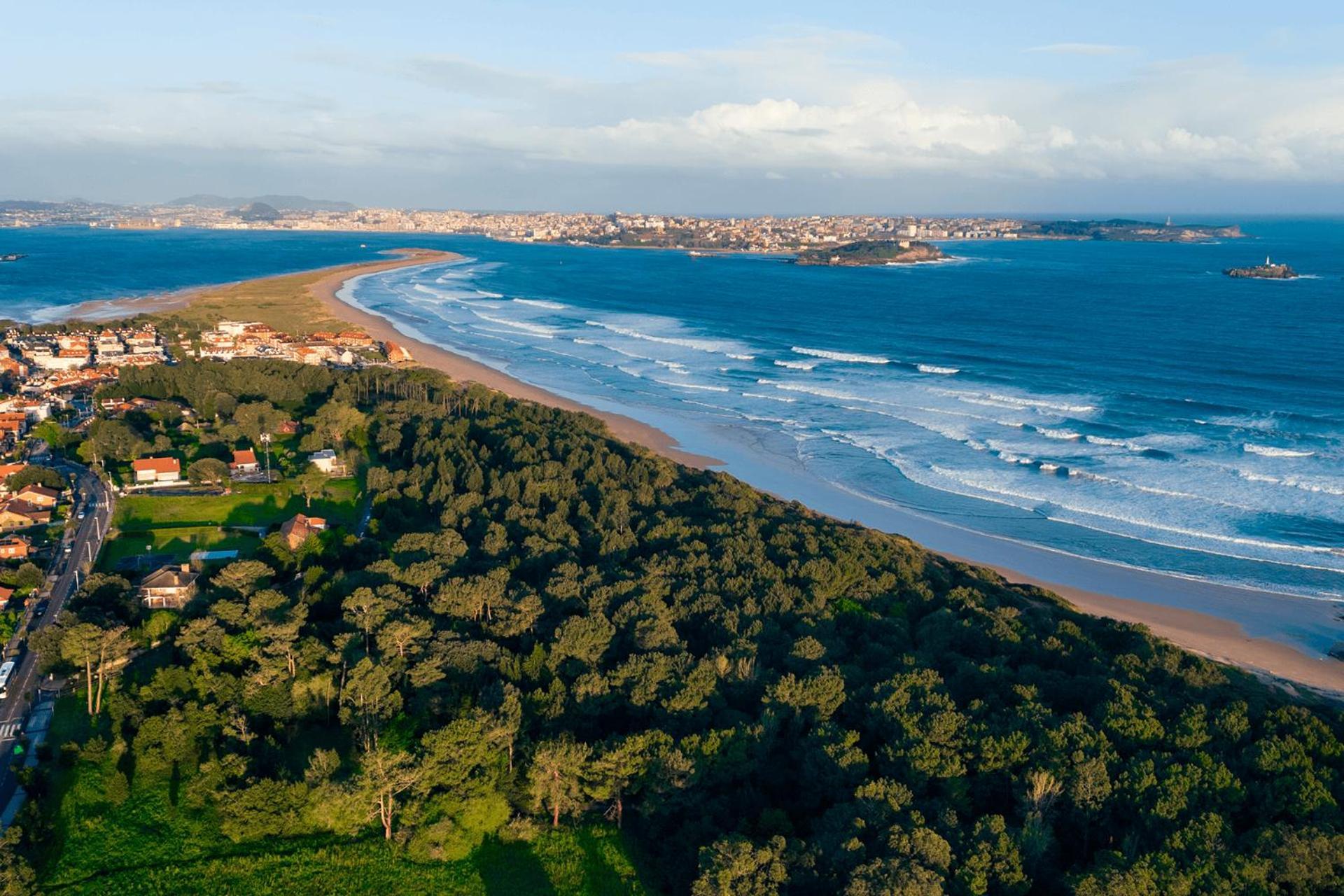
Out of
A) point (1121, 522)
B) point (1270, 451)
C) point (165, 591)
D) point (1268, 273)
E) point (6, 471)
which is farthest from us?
point (1268, 273)

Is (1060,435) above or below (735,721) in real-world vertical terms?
above

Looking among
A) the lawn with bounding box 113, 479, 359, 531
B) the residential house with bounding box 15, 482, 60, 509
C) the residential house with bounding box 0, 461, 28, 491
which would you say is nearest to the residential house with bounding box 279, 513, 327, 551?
the lawn with bounding box 113, 479, 359, 531

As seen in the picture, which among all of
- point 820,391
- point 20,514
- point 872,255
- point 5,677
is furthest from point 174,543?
point 872,255

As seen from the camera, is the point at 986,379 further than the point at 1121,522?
Yes

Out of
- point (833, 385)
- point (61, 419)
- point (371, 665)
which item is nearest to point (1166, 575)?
point (371, 665)

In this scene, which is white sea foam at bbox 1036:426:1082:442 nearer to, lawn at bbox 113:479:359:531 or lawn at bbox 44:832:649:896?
lawn at bbox 113:479:359:531

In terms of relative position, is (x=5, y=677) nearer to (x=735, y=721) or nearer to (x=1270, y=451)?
(x=735, y=721)

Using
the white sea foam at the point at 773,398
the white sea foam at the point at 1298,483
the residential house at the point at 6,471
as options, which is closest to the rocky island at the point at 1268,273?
the white sea foam at the point at 773,398
